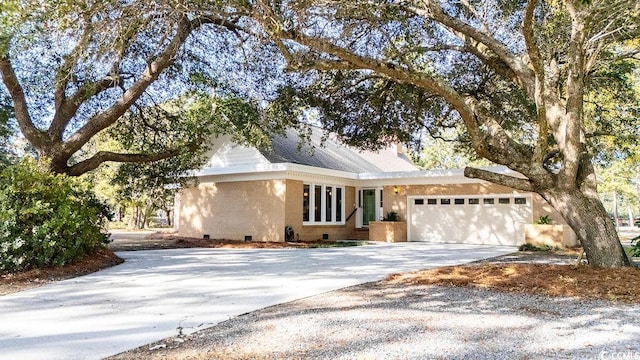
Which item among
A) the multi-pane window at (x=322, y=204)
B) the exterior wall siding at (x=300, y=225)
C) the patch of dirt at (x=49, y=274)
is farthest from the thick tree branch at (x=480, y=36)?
the multi-pane window at (x=322, y=204)

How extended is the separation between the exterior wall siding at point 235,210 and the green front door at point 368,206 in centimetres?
483

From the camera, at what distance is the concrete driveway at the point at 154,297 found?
4516 millimetres

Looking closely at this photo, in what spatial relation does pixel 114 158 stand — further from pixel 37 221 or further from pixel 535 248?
pixel 535 248

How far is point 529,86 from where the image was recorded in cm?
905

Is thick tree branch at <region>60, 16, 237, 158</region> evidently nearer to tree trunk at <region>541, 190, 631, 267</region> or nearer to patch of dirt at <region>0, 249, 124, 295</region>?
patch of dirt at <region>0, 249, 124, 295</region>

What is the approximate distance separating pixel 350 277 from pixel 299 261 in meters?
2.85

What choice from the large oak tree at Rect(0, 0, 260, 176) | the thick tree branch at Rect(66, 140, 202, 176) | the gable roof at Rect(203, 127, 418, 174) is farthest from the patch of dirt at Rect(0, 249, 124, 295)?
the gable roof at Rect(203, 127, 418, 174)

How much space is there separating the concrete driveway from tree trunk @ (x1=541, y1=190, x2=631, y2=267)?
10.00 ft

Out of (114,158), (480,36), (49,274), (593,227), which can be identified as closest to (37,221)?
(49,274)

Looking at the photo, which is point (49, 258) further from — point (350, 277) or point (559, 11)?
point (559, 11)

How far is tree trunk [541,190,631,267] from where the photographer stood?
7.85m

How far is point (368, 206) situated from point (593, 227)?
12964 mm

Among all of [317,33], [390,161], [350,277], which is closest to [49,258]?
[350,277]

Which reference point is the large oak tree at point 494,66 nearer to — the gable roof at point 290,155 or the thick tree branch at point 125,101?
the thick tree branch at point 125,101
